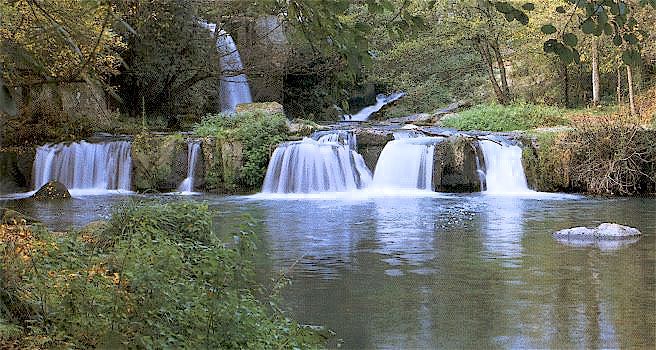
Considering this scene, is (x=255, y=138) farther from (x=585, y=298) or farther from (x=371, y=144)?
(x=585, y=298)

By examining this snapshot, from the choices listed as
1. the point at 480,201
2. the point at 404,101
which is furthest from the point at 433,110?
the point at 480,201

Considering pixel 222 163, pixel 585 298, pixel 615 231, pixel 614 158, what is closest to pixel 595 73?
pixel 614 158

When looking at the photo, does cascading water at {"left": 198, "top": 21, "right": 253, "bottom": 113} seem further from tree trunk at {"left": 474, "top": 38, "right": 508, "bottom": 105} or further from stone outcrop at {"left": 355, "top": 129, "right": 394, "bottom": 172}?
tree trunk at {"left": 474, "top": 38, "right": 508, "bottom": 105}

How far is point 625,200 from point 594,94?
34.1 ft

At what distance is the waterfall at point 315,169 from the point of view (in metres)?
18.7

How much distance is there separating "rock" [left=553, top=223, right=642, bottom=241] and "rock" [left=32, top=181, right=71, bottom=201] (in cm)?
1018

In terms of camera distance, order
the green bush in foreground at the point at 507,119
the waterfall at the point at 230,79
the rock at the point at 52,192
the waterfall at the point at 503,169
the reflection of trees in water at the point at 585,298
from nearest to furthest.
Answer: the reflection of trees in water at the point at 585,298 → the rock at the point at 52,192 → the waterfall at the point at 503,169 → the green bush in foreground at the point at 507,119 → the waterfall at the point at 230,79

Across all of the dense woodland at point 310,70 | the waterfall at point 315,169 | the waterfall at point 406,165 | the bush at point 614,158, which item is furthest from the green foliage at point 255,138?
the bush at point 614,158

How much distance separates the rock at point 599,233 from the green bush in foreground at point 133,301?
632cm

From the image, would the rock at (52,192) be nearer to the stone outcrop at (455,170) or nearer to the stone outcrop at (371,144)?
the stone outcrop at (371,144)

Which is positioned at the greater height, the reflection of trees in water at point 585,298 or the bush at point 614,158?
the bush at point 614,158

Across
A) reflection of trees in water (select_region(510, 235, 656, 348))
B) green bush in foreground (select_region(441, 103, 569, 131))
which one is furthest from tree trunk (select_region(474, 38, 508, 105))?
reflection of trees in water (select_region(510, 235, 656, 348))

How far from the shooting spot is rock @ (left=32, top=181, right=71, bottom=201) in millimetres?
17141

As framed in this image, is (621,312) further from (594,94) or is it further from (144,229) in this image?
(594,94)
